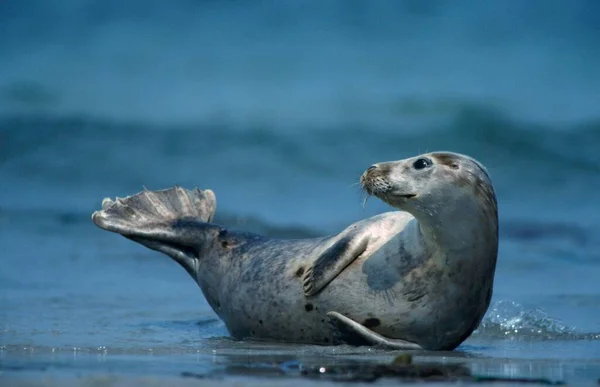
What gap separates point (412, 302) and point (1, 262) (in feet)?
16.4

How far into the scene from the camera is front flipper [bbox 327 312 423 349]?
645 centimetres

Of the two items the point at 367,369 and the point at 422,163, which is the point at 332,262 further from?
the point at 367,369

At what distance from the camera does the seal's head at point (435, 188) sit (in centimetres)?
645

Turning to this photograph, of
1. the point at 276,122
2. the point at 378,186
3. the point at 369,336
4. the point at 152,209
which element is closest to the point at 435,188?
the point at 378,186

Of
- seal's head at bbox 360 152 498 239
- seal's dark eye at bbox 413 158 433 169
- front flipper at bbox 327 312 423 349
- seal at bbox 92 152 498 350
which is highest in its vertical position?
seal's dark eye at bbox 413 158 433 169

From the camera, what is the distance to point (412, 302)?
650 cm

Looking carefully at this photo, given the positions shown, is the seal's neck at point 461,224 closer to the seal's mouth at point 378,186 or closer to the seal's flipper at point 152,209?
the seal's mouth at point 378,186

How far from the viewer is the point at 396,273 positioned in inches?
259

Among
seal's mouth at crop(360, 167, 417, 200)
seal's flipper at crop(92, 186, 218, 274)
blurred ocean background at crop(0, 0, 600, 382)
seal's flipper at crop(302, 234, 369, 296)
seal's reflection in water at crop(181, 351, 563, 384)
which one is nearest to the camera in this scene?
seal's reflection in water at crop(181, 351, 563, 384)

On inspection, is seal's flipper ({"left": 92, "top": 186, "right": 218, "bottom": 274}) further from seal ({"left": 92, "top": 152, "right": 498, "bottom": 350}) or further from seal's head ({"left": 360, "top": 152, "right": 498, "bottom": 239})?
seal's head ({"left": 360, "top": 152, "right": 498, "bottom": 239})

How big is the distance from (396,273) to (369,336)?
0.35 m

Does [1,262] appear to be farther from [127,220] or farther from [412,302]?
[412,302]

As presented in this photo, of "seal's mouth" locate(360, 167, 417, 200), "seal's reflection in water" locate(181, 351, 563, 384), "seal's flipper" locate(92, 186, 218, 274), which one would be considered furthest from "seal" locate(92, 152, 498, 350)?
"seal's flipper" locate(92, 186, 218, 274)

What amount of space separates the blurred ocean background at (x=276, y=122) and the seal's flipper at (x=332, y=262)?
1436 mm
